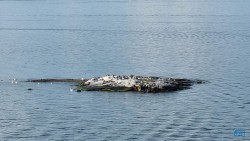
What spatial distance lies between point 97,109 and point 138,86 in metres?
9.89

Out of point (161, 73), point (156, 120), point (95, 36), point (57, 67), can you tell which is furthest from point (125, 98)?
point (95, 36)

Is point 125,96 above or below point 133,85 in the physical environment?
below

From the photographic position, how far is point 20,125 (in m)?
68.4

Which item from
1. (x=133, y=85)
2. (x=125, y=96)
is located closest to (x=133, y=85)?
(x=133, y=85)

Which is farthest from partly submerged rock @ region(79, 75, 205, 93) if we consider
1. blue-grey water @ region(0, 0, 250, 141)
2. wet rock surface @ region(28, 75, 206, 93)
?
blue-grey water @ region(0, 0, 250, 141)

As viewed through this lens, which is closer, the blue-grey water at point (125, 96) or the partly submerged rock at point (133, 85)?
the blue-grey water at point (125, 96)

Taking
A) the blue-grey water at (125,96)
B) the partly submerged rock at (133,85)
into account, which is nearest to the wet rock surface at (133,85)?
the partly submerged rock at (133,85)

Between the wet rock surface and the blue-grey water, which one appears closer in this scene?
the blue-grey water

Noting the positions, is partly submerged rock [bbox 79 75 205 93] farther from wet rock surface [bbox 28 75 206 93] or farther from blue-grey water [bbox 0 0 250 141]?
blue-grey water [bbox 0 0 250 141]

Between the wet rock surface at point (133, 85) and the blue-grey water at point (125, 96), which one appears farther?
the wet rock surface at point (133, 85)

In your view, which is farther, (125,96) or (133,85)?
(133,85)

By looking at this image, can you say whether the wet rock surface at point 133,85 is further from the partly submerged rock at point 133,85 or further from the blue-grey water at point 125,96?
the blue-grey water at point 125,96

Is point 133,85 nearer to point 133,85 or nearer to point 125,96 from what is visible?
point 133,85

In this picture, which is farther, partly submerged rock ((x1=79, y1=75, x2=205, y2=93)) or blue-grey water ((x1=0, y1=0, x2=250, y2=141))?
partly submerged rock ((x1=79, y1=75, x2=205, y2=93))
